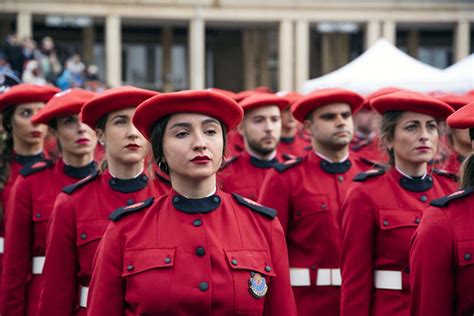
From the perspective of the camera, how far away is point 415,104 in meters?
4.82

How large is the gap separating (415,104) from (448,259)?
1.50 meters

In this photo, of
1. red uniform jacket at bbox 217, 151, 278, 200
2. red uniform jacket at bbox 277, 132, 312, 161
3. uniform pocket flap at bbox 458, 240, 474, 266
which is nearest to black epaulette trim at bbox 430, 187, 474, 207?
uniform pocket flap at bbox 458, 240, 474, 266

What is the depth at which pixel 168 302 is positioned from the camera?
3375 millimetres

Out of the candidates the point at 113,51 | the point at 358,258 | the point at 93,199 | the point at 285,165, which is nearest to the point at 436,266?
the point at 358,258

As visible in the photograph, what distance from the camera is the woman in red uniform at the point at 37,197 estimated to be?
517 cm

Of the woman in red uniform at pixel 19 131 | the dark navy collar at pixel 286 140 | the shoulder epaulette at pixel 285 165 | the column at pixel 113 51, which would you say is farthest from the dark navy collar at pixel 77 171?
the column at pixel 113 51

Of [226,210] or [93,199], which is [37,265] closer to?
[93,199]

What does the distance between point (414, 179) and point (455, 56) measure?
35.3 meters

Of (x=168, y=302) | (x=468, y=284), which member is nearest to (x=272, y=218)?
(x=168, y=302)

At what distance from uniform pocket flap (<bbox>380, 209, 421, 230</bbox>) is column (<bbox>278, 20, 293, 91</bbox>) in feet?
108

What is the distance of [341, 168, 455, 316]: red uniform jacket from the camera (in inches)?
182

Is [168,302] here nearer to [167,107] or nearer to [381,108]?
[167,107]

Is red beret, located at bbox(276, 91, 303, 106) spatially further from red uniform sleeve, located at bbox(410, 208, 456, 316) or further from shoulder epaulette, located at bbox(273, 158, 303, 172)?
red uniform sleeve, located at bbox(410, 208, 456, 316)

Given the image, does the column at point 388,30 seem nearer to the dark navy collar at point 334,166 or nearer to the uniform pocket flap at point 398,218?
the dark navy collar at point 334,166
